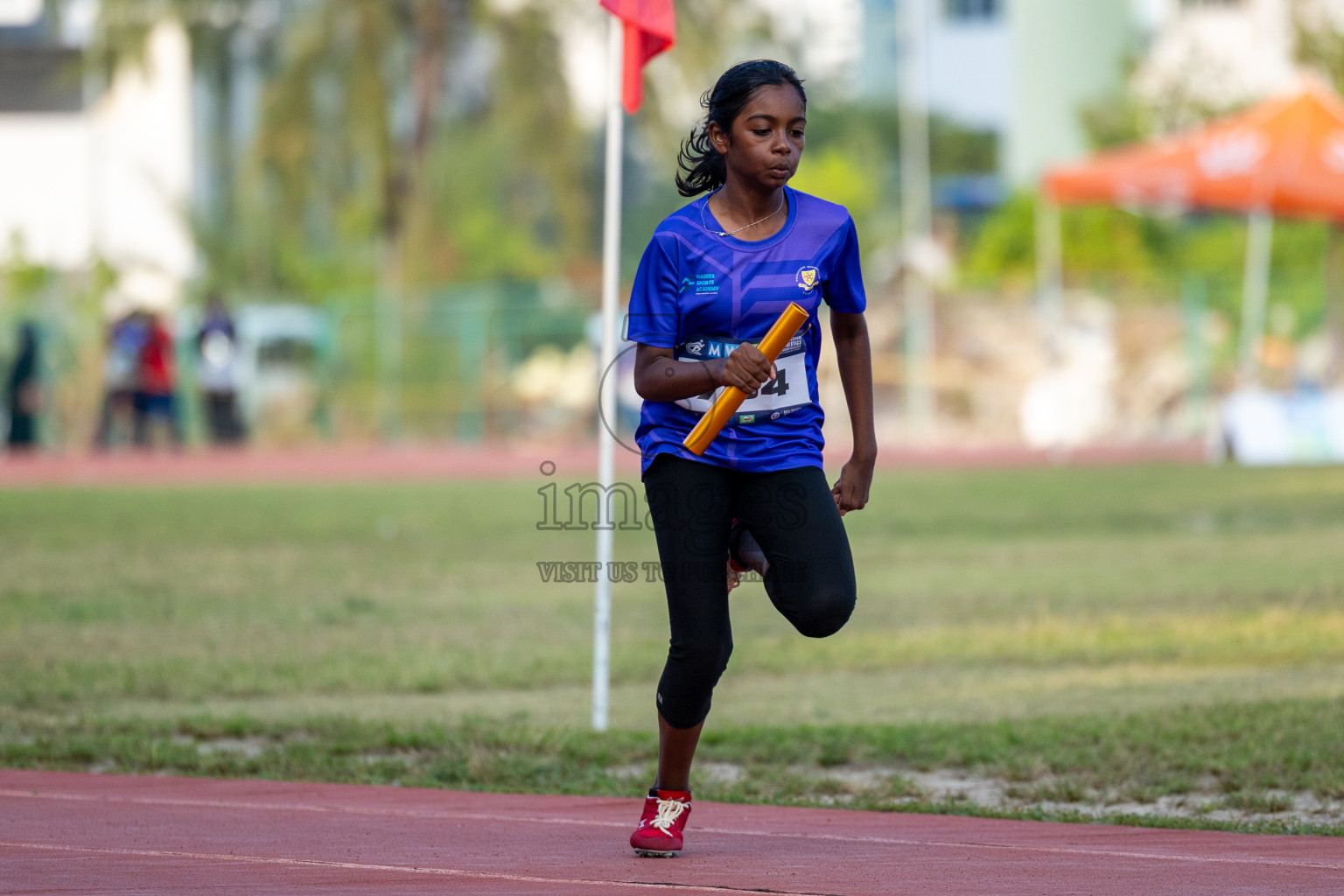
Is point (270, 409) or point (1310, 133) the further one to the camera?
point (270, 409)

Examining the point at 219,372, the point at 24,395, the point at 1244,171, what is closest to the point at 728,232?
the point at 1244,171

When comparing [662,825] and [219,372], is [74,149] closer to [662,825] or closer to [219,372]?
[219,372]

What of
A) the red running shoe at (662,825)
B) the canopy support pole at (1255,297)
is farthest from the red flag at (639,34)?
the canopy support pole at (1255,297)

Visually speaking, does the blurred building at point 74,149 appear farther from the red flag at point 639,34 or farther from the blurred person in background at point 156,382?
the red flag at point 639,34

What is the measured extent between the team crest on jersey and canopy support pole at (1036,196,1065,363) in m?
22.2

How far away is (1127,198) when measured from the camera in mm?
23219

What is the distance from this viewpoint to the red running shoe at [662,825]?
5.05m

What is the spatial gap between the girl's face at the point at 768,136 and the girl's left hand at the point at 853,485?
2.61 feet

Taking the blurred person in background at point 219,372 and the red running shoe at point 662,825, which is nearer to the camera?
the red running shoe at point 662,825

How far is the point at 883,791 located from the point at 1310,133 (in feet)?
62.4

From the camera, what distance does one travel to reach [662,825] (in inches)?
199

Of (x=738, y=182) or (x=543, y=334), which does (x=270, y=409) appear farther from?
(x=738, y=182)

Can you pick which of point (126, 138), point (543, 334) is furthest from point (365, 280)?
point (543, 334)

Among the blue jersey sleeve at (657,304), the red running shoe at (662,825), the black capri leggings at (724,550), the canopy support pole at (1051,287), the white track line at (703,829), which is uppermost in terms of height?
the canopy support pole at (1051,287)
